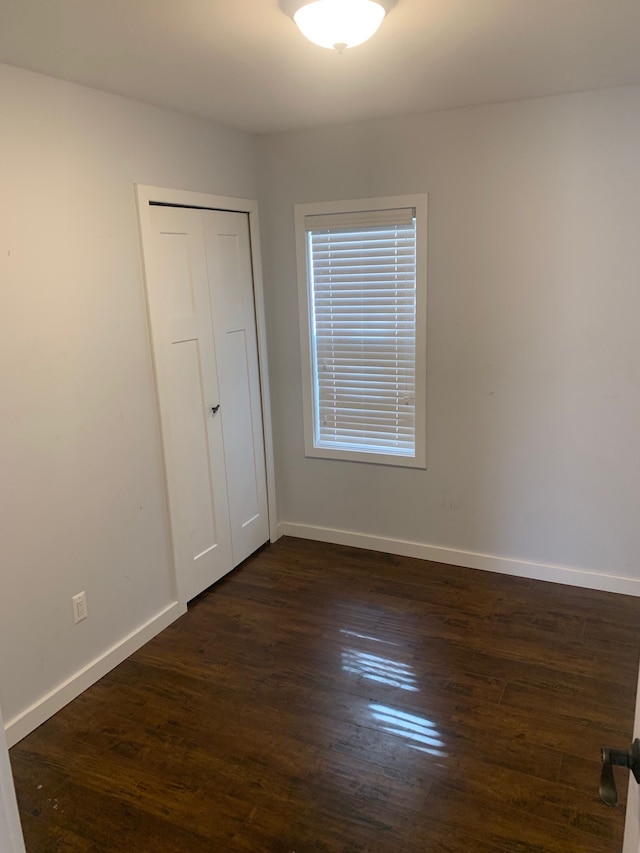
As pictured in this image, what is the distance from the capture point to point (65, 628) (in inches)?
98.0

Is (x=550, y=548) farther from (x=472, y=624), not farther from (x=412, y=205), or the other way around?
(x=412, y=205)

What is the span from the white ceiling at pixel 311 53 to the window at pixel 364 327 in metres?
0.63

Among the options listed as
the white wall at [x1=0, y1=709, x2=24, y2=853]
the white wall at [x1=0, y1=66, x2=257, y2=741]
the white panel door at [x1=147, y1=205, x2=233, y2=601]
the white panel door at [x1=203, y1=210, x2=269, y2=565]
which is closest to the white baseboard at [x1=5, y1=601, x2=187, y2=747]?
the white wall at [x1=0, y1=66, x2=257, y2=741]

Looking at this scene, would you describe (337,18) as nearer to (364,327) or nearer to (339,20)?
(339,20)

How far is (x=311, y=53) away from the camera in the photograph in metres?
2.12

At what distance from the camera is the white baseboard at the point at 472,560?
319 cm

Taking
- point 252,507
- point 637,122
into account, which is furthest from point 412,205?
point 252,507

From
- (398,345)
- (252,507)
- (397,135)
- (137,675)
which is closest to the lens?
(137,675)

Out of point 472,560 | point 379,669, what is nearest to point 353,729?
point 379,669

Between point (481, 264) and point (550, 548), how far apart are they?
5.16 feet

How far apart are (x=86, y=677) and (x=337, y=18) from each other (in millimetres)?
→ 2630

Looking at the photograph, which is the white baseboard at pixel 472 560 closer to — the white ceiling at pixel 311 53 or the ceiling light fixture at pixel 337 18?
the white ceiling at pixel 311 53

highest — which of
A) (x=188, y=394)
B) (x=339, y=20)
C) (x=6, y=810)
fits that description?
(x=339, y=20)

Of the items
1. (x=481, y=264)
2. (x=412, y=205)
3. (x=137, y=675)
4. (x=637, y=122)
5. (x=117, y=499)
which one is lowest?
(x=137, y=675)
